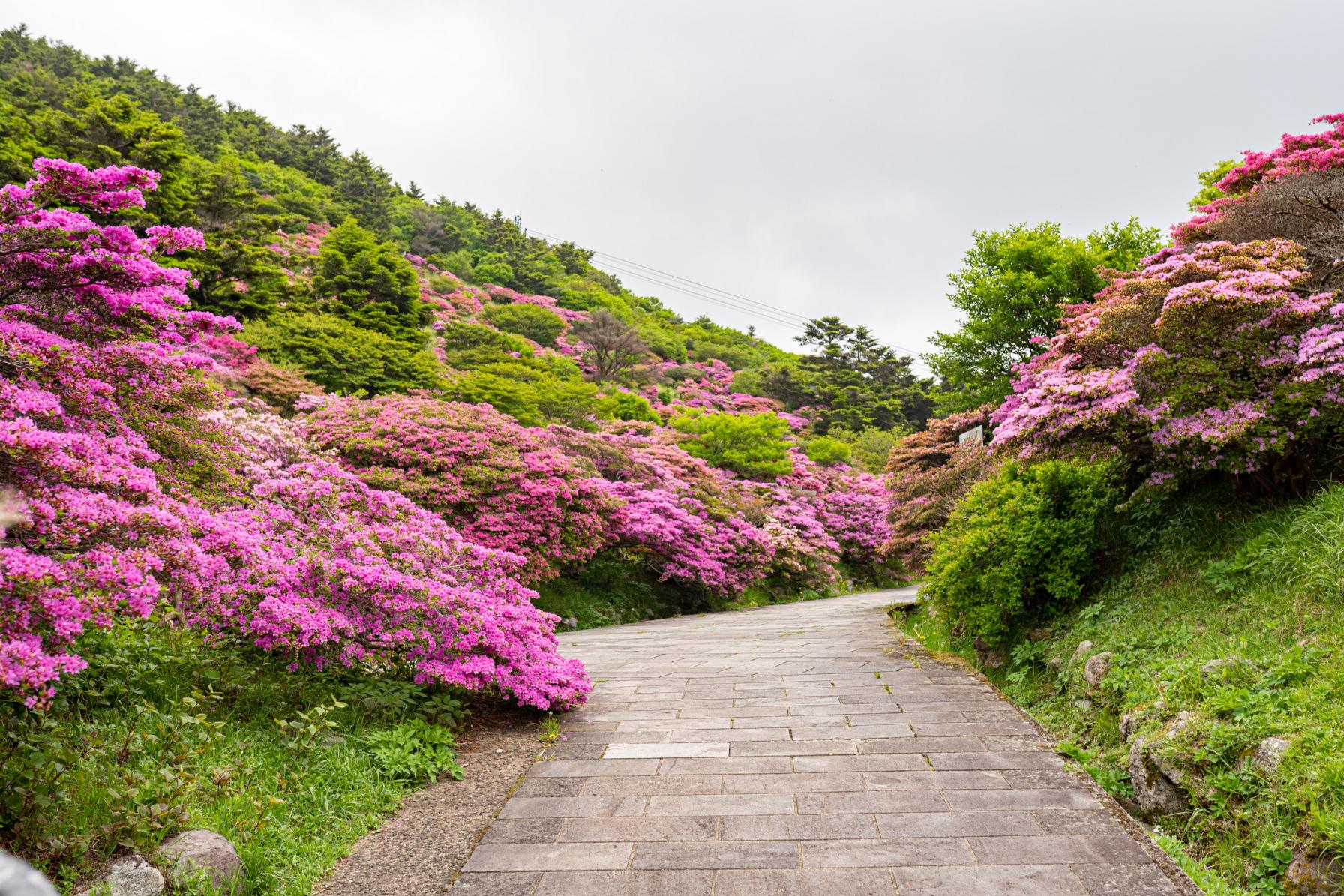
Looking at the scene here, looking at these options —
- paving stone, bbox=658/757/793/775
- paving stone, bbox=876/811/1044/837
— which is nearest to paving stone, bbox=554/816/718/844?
paving stone, bbox=658/757/793/775

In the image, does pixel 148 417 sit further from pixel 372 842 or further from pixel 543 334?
pixel 543 334

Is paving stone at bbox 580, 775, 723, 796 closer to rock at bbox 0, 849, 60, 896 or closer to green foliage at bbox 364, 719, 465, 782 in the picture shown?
green foliage at bbox 364, 719, 465, 782

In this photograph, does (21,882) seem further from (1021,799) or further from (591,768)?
(1021,799)

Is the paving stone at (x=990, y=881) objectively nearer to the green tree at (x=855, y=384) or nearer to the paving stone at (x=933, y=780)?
A: the paving stone at (x=933, y=780)

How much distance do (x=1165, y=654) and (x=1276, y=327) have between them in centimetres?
241

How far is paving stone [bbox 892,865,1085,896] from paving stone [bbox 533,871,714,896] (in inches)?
29.7

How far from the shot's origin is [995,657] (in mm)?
6523

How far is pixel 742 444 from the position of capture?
19.9m

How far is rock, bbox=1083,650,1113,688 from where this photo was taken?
4.77 metres

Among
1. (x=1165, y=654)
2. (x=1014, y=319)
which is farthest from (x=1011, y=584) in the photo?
(x=1014, y=319)

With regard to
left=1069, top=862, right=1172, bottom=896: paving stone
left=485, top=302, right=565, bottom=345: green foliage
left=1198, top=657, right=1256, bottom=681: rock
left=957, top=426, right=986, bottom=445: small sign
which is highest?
left=485, top=302, right=565, bottom=345: green foliage

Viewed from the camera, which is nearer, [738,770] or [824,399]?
[738,770]

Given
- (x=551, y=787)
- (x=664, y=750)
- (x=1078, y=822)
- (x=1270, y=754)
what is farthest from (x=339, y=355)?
(x=1270, y=754)

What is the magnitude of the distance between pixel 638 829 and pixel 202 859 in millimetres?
1687
